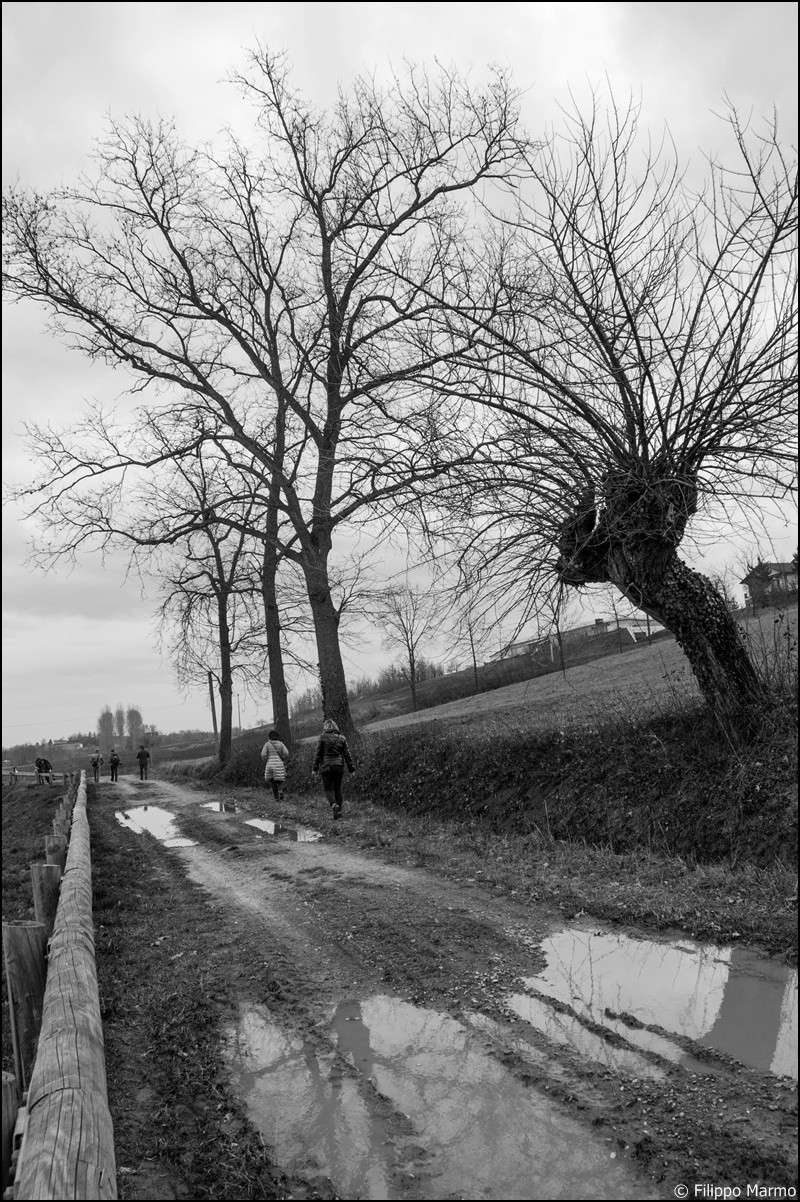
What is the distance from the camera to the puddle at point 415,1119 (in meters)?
3.07

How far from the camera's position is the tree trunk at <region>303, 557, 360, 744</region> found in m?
18.2

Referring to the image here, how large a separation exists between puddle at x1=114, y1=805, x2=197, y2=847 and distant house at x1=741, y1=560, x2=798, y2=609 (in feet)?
28.0

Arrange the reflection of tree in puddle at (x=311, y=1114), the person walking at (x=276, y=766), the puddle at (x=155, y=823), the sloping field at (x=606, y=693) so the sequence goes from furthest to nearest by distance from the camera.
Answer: the person walking at (x=276, y=766)
the puddle at (x=155, y=823)
the sloping field at (x=606, y=693)
the reflection of tree in puddle at (x=311, y=1114)

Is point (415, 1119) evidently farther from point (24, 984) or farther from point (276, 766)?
point (276, 766)

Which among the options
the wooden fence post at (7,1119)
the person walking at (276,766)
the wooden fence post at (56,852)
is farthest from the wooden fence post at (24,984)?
the person walking at (276,766)

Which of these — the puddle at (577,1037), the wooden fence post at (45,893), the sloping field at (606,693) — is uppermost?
the sloping field at (606,693)

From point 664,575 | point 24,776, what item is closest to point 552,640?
point 664,575

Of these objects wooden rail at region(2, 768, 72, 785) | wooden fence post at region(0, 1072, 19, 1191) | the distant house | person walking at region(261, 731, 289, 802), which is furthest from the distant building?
wooden rail at region(2, 768, 72, 785)

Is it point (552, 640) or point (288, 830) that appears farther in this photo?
point (288, 830)

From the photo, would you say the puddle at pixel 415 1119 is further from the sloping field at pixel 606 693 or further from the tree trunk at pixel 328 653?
the tree trunk at pixel 328 653

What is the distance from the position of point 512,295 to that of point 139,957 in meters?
6.93

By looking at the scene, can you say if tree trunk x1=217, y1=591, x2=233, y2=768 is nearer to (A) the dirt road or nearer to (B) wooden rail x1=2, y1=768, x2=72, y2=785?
(B) wooden rail x1=2, y1=768, x2=72, y2=785

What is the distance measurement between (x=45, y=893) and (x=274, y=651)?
18.9 metres

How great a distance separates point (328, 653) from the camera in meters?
18.5
